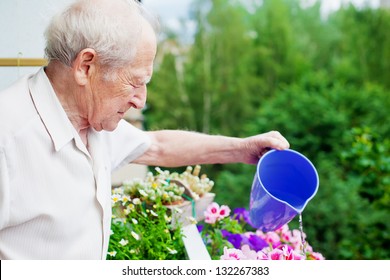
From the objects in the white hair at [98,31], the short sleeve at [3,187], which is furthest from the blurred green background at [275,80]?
the short sleeve at [3,187]

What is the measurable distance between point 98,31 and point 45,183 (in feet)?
1.27

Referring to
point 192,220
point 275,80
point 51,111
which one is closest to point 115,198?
point 192,220

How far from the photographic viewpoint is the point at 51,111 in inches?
50.9

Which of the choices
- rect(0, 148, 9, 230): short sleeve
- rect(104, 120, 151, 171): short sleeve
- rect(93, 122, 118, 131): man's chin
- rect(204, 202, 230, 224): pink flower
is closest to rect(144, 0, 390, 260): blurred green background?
rect(204, 202, 230, 224): pink flower

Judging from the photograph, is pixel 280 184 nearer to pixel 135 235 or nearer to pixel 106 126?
pixel 135 235

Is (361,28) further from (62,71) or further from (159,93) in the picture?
(62,71)

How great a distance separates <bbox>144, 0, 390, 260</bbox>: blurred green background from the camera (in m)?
5.19

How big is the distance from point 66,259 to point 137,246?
0.38 m

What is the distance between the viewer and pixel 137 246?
166 cm

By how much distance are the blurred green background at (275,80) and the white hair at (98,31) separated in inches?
140

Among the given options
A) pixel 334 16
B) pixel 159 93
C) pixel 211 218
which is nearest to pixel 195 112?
pixel 159 93

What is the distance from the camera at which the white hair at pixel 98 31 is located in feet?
4.05

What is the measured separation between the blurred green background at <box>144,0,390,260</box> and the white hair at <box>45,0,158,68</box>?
140 inches

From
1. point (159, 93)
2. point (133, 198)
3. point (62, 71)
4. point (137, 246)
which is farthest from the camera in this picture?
point (159, 93)
